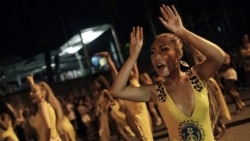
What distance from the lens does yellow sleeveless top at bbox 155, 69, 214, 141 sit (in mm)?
2803

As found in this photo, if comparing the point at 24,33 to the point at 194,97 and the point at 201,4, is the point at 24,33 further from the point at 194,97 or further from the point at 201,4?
the point at 194,97

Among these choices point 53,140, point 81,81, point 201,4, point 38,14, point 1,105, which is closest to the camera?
point 53,140

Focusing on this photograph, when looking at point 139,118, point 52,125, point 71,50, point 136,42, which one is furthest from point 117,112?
point 71,50

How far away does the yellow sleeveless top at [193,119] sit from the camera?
2803mm

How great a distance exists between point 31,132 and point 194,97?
12.7 m

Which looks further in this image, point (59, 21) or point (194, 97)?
point (59, 21)

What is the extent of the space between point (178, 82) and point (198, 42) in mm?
332

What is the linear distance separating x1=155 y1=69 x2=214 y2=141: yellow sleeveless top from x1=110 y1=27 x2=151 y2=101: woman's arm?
7.0 inches

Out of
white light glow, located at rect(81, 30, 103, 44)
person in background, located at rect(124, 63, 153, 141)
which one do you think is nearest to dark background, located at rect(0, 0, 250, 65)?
white light glow, located at rect(81, 30, 103, 44)

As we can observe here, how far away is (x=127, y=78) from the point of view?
2904 millimetres

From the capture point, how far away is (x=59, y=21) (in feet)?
69.3

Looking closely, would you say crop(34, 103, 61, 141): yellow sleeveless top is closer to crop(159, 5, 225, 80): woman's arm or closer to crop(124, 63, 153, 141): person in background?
crop(124, 63, 153, 141): person in background

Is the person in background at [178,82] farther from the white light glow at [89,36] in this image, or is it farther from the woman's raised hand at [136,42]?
the white light glow at [89,36]

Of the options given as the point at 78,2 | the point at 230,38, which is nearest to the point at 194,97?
the point at 78,2
